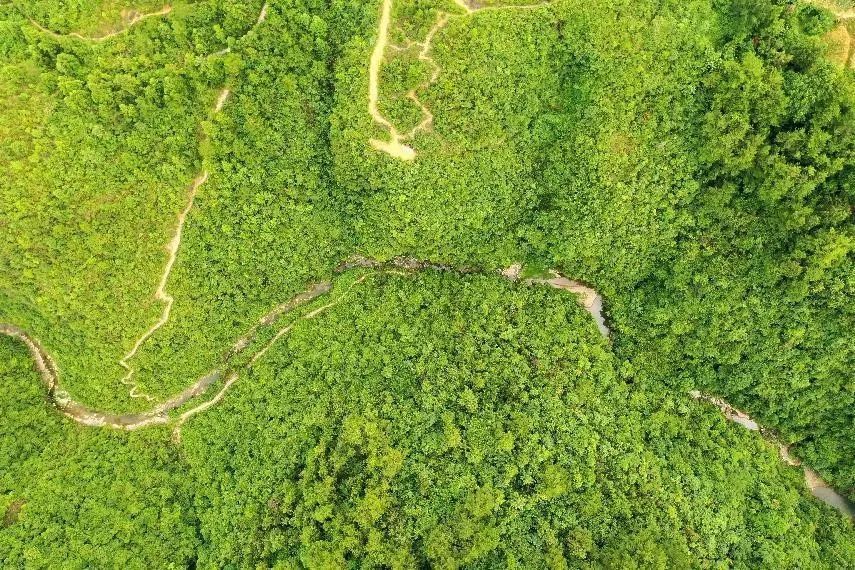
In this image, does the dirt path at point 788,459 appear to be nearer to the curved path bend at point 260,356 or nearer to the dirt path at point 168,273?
the curved path bend at point 260,356

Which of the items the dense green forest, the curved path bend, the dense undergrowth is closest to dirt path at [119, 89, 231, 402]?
the dense green forest

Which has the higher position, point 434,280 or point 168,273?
point 434,280

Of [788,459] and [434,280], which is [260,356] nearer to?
[434,280]

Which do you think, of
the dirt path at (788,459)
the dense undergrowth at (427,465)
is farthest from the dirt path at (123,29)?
the dirt path at (788,459)

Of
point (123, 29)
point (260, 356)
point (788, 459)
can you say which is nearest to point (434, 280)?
point (260, 356)

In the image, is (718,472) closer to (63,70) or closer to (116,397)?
(116,397)

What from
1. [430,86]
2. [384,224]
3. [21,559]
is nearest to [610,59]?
[430,86]

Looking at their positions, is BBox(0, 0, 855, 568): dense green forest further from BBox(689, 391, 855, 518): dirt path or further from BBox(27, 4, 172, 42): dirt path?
BBox(689, 391, 855, 518): dirt path
